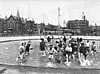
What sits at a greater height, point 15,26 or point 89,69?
point 15,26

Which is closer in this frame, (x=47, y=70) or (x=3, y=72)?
(x=3, y=72)

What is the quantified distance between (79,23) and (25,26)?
2797 cm

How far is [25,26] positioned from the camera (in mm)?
85375

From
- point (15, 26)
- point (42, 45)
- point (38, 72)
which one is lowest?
point (38, 72)

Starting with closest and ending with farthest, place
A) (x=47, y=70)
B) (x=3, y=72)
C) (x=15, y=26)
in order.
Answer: (x=3, y=72), (x=47, y=70), (x=15, y=26)

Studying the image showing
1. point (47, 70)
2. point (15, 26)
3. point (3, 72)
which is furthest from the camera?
point (15, 26)

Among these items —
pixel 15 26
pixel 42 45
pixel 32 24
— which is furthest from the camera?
pixel 32 24

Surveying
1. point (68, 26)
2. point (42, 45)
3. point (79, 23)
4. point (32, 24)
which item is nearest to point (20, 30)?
point (32, 24)

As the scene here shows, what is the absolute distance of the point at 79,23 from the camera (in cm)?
8469

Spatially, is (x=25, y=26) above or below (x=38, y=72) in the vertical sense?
above

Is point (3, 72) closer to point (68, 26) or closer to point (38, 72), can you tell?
point (38, 72)

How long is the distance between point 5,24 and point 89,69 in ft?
248

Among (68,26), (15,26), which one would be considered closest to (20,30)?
(15,26)

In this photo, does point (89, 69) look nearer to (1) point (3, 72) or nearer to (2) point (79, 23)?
(1) point (3, 72)
